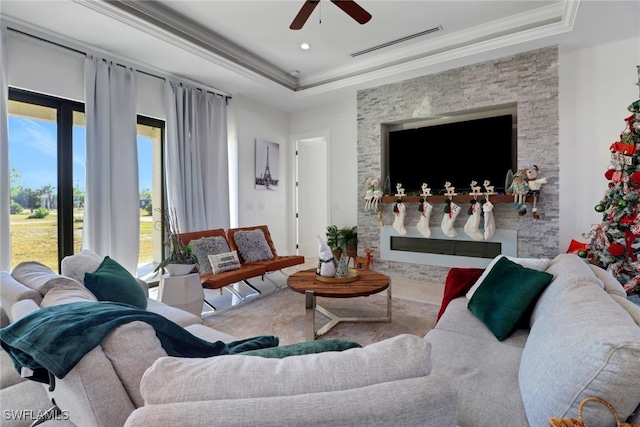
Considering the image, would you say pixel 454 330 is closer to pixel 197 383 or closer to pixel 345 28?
pixel 197 383

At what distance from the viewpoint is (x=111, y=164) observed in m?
3.72

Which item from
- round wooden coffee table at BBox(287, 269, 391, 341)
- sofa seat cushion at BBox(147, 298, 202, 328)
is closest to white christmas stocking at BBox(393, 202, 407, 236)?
round wooden coffee table at BBox(287, 269, 391, 341)

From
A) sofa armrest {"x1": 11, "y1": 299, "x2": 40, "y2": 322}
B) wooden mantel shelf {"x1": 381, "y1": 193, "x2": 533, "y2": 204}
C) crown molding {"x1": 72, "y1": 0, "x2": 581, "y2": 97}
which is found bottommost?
sofa armrest {"x1": 11, "y1": 299, "x2": 40, "y2": 322}

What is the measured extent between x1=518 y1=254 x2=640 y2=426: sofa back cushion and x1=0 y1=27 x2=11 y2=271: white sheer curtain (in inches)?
160

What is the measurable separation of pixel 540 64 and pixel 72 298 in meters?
4.85

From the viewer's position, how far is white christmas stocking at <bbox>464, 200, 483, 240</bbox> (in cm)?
414

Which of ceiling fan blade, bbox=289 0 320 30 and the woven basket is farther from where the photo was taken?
ceiling fan blade, bbox=289 0 320 30

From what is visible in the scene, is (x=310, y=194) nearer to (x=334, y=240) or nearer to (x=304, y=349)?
(x=334, y=240)

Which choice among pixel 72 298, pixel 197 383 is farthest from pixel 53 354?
pixel 72 298

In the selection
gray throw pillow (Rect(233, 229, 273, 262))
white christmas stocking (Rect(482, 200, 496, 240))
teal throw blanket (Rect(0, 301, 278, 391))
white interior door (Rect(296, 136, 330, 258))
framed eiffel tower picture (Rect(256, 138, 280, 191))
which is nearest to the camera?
teal throw blanket (Rect(0, 301, 278, 391))

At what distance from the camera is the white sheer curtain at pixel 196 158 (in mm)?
4340

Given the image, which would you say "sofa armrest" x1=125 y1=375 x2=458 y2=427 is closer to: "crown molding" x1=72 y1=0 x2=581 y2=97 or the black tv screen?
"crown molding" x1=72 y1=0 x2=581 y2=97

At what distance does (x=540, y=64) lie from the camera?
3766 mm

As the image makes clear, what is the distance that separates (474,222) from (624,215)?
5.08 ft
